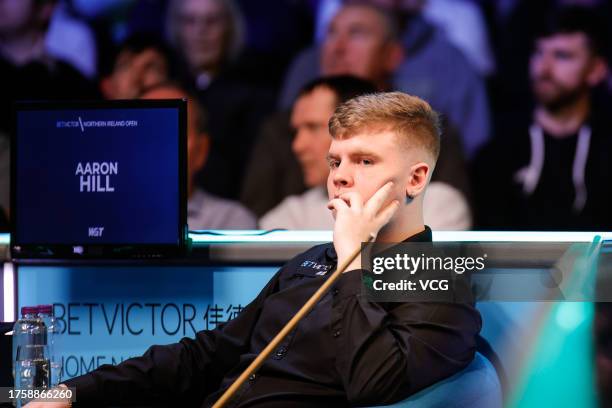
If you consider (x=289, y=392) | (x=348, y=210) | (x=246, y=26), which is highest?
(x=246, y=26)

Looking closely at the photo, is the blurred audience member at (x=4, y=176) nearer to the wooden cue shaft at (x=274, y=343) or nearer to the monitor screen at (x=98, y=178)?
the monitor screen at (x=98, y=178)

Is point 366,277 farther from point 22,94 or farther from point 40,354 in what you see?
point 22,94

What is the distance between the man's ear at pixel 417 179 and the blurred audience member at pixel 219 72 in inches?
151

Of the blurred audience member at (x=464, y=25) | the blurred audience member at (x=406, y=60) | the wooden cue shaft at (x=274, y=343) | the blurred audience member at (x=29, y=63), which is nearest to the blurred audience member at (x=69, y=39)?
the blurred audience member at (x=29, y=63)

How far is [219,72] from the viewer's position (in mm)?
6457

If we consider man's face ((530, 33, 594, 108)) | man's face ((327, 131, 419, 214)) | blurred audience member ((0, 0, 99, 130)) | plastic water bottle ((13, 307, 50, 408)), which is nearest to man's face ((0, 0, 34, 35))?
blurred audience member ((0, 0, 99, 130))

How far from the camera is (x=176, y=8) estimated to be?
6527mm

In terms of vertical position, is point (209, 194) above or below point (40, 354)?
above

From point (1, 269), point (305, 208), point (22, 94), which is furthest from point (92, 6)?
point (1, 269)

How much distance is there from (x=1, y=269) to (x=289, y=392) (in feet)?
3.57

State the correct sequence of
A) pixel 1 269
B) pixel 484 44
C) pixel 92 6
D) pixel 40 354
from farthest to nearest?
pixel 92 6 < pixel 484 44 < pixel 1 269 < pixel 40 354

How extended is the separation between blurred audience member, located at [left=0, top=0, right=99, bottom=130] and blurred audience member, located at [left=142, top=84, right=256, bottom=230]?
4.29 ft

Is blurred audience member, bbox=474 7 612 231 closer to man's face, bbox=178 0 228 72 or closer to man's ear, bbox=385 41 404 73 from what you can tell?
man's ear, bbox=385 41 404 73

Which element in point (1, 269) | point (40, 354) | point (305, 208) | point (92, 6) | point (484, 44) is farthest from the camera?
point (92, 6)
